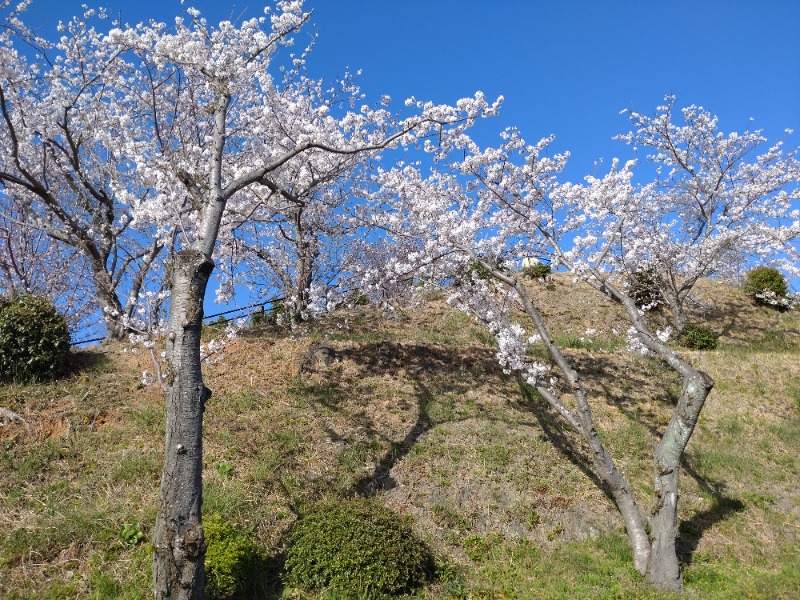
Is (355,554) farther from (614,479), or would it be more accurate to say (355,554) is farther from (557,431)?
(557,431)

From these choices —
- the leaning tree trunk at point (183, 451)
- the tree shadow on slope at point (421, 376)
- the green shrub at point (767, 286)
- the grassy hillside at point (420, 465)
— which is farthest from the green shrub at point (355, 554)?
the green shrub at point (767, 286)

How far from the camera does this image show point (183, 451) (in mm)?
6137

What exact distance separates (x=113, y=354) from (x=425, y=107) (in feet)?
28.5

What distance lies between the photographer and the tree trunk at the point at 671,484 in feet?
26.3

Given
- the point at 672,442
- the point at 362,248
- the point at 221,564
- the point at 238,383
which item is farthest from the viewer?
the point at 362,248

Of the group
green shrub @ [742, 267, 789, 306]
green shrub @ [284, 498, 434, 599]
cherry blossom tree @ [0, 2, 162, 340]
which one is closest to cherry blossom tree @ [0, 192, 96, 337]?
cherry blossom tree @ [0, 2, 162, 340]

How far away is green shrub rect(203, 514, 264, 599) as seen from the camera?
6.69 metres

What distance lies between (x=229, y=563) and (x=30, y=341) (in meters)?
6.83

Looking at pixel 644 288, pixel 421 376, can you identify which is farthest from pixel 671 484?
pixel 644 288

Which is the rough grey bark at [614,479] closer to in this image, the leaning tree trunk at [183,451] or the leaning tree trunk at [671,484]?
the leaning tree trunk at [671,484]

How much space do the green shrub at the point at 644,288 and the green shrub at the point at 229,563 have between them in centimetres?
1724

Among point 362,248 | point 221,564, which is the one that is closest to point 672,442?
point 221,564

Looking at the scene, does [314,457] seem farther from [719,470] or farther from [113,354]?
[719,470]

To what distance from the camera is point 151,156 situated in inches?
401
